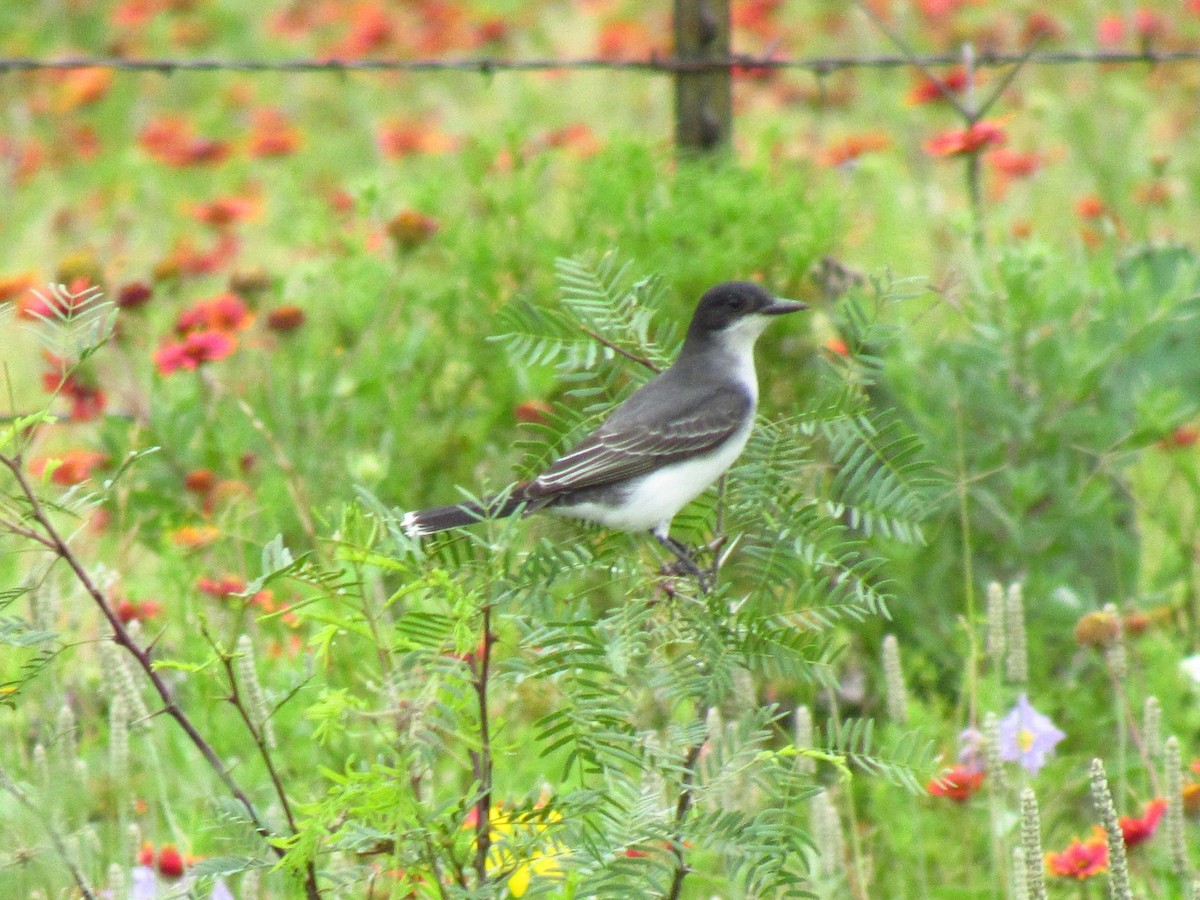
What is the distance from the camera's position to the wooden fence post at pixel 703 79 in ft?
16.7

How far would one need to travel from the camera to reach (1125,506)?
4.34 metres

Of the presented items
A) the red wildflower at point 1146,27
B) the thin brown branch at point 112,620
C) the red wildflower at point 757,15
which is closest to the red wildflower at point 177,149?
the red wildflower at point 757,15

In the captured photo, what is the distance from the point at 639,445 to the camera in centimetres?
282

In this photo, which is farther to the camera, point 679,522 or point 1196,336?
point 1196,336

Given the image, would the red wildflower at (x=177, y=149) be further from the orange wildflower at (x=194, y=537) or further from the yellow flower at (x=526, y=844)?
the yellow flower at (x=526, y=844)

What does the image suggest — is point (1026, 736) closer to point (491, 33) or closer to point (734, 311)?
point (734, 311)

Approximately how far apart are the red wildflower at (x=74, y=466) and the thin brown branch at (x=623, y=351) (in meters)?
1.73

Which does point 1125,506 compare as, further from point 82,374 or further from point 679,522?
point 82,374

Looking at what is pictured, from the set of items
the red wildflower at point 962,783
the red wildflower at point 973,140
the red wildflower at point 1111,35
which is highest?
the red wildflower at point 1111,35

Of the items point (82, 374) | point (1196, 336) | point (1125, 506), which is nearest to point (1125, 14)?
point (1196, 336)

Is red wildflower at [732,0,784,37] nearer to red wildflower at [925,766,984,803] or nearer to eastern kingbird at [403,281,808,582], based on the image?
eastern kingbird at [403,281,808,582]

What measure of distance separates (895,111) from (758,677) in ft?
16.3

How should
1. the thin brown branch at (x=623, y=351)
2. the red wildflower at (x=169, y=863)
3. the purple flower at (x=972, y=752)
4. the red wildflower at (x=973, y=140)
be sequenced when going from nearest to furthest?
the thin brown branch at (x=623, y=351)
the red wildflower at (x=169, y=863)
the purple flower at (x=972, y=752)
the red wildflower at (x=973, y=140)

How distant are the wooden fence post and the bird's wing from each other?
250 centimetres
